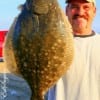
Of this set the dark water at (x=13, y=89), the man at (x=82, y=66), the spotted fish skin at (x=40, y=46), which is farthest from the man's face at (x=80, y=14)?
the dark water at (x=13, y=89)

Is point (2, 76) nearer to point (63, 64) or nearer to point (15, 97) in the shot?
point (15, 97)

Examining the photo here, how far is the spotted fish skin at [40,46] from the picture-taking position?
10.1 ft

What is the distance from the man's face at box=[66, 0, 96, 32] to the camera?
3.82 meters

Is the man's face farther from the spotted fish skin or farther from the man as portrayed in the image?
the spotted fish skin

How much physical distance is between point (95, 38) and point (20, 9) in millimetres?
926

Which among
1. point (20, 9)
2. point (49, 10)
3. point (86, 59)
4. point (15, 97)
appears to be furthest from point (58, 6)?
point (15, 97)

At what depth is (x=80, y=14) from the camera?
3826mm

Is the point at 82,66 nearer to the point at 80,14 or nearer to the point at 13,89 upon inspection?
the point at 80,14

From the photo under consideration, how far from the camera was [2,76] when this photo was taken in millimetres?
16109

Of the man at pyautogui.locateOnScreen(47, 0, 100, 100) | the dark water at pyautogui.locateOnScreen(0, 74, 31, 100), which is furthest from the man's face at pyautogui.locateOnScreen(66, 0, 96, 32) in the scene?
the dark water at pyautogui.locateOnScreen(0, 74, 31, 100)

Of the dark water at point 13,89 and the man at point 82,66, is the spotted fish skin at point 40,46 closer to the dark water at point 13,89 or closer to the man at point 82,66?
the man at point 82,66

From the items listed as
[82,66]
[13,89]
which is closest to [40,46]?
[82,66]

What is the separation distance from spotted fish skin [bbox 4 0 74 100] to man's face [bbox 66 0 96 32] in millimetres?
712

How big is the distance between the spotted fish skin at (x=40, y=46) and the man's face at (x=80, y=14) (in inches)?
28.0
